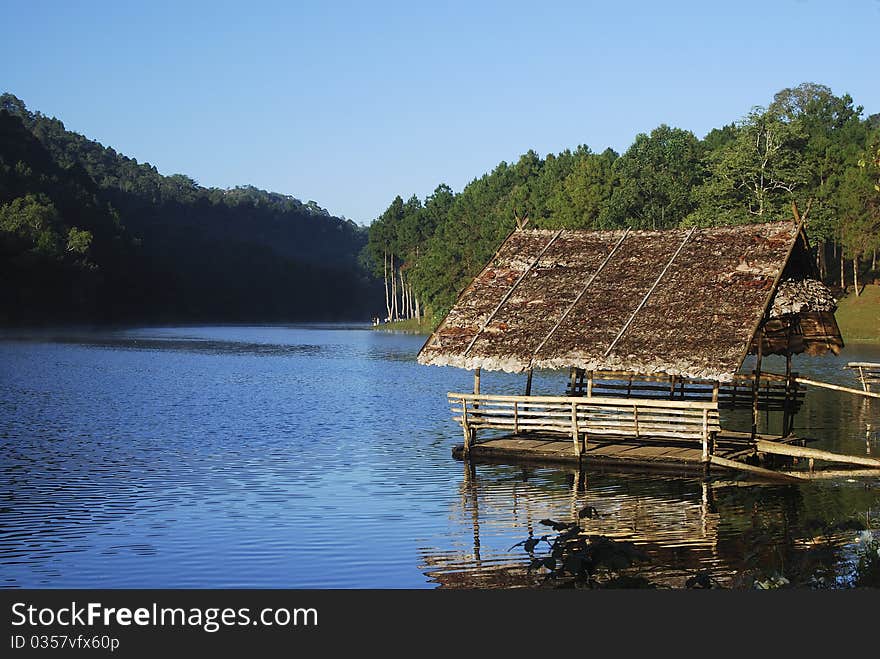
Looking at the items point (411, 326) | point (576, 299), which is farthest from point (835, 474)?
point (411, 326)

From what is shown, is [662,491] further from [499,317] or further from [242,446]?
[242,446]

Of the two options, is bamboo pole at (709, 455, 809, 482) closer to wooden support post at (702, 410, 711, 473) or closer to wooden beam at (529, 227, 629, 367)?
wooden support post at (702, 410, 711, 473)

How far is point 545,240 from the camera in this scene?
96.8 ft

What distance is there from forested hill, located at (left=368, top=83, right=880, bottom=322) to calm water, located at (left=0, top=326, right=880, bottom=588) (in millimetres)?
32950

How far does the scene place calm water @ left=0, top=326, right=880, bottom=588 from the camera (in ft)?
51.8

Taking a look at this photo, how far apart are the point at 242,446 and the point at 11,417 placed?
9.97m

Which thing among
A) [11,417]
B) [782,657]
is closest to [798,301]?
[782,657]

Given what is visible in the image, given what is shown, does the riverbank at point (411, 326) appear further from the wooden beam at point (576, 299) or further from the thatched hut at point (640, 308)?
the wooden beam at point (576, 299)

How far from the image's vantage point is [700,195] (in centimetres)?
9156

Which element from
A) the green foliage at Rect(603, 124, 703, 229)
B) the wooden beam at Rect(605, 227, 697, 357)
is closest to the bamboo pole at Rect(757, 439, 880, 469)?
the wooden beam at Rect(605, 227, 697, 357)

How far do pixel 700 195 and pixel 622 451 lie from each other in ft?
231

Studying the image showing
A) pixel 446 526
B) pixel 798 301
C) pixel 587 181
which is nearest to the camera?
pixel 446 526

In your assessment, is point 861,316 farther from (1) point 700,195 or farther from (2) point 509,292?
(2) point 509,292

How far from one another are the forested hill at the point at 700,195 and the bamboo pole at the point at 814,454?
33.5 m
